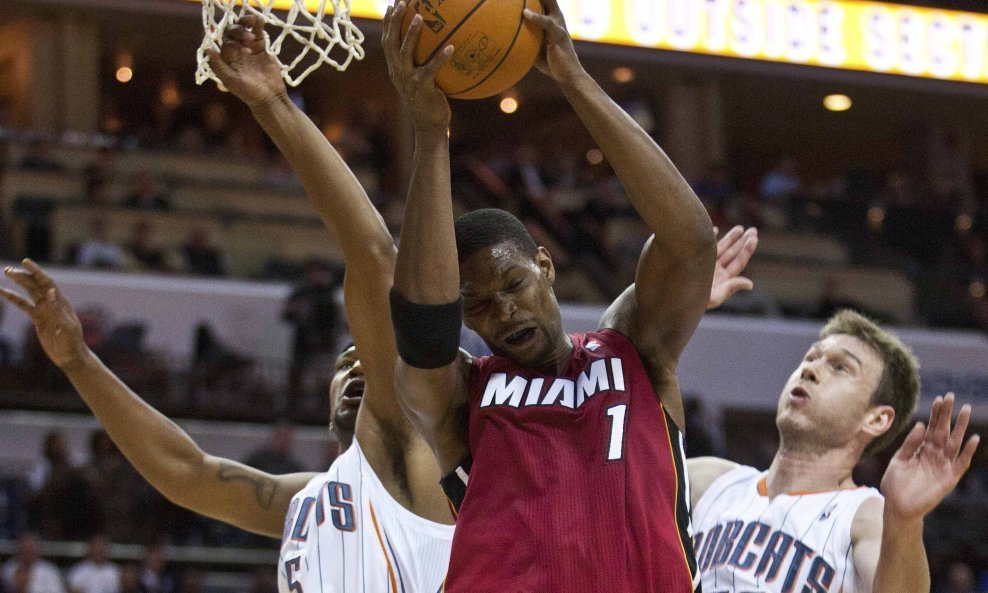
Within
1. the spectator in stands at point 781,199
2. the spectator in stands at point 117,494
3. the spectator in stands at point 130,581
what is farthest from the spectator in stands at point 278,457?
the spectator in stands at point 781,199

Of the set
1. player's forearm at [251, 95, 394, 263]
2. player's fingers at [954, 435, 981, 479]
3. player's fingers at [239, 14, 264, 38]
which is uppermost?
player's fingers at [239, 14, 264, 38]

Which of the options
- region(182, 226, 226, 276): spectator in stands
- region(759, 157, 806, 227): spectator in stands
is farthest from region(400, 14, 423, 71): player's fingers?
region(759, 157, 806, 227): spectator in stands

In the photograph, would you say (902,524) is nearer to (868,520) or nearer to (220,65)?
(868,520)

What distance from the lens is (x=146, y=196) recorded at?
12.5 meters

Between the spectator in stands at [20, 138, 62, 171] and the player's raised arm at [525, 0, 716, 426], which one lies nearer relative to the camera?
the player's raised arm at [525, 0, 716, 426]

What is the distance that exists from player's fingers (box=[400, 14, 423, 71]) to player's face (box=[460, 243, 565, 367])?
0.43 m

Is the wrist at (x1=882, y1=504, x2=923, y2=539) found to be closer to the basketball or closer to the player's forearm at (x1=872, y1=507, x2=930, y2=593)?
the player's forearm at (x1=872, y1=507, x2=930, y2=593)

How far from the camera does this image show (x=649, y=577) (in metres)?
2.62

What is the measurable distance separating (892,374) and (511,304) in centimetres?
172

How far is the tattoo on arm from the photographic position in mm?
3971

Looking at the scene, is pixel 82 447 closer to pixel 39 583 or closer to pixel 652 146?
pixel 39 583

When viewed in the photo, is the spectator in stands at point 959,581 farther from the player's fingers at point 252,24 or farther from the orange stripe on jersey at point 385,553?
the player's fingers at point 252,24

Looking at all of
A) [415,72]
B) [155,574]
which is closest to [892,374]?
[415,72]

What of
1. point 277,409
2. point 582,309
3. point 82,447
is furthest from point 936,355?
Answer: point 82,447
